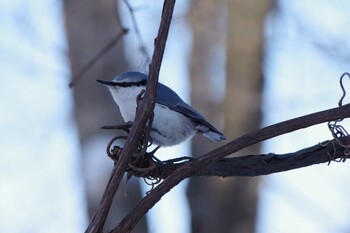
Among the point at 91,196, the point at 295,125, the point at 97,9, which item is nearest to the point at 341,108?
the point at 295,125

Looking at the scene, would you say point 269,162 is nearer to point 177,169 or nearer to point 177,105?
point 177,169

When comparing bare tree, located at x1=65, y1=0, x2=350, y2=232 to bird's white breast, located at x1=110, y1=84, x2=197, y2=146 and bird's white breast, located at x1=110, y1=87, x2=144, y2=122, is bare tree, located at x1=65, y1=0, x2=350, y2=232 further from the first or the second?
bird's white breast, located at x1=110, y1=87, x2=144, y2=122

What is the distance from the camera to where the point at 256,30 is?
5590 mm

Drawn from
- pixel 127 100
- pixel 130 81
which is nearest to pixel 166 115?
pixel 127 100

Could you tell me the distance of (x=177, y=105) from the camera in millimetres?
2895

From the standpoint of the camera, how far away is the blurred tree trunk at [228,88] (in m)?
5.23

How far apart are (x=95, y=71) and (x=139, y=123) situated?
128 inches

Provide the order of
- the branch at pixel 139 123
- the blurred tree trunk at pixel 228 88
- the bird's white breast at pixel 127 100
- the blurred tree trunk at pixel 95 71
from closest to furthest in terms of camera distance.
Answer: the branch at pixel 139 123, the bird's white breast at pixel 127 100, the blurred tree trunk at pixel 95 71, the blurred tree trunk at pixel 228 88

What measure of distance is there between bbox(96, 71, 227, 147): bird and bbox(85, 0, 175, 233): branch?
1097 mm

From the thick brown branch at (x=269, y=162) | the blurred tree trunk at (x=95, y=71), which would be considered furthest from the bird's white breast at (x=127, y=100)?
the blurred tree trunk at (x=95, y=71)

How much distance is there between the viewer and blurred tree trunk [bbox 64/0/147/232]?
451 centimetres

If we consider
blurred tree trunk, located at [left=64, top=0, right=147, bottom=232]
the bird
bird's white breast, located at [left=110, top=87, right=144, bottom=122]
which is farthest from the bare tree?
blurred tree trunk, located at [left=64, top=0, right=147, bottom=232]

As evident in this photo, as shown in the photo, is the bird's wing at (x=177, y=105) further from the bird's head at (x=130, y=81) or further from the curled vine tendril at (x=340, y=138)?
the curled vine tendril at (x=340, y=138)

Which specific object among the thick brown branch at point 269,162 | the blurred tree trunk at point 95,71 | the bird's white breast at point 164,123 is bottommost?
the thick brown branch at point 269,162
